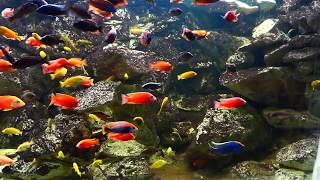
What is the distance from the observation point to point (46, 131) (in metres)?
6.49

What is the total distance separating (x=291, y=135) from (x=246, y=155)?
1.04 m

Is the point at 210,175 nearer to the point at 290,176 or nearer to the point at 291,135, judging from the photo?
the point at 290,176

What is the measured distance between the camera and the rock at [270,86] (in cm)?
730

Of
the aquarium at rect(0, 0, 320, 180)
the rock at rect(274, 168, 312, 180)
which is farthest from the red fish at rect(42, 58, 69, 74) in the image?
the rock at rect(274, 168, 312, 180)

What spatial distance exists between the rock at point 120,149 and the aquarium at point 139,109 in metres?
0.02

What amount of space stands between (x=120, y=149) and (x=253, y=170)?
259 centimetres

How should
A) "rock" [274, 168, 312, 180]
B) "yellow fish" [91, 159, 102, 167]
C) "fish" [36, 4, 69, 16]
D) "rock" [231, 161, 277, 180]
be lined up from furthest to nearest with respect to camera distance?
"rock" [231, 161, 277, 180]
"yellow fish" [91, 159, 102, 167]
"rock" [274, 168, 312, 180]
"fish" [36, 4, 69, 16]

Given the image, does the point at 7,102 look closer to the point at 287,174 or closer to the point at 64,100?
the point at 64,100

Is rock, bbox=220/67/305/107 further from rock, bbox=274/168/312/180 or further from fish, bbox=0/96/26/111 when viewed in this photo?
fish, bbox=0/96/26/111

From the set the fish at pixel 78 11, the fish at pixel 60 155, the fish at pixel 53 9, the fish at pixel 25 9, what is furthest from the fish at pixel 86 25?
the fish at pixel 60 155

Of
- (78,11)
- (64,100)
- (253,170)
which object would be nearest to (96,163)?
(64,100)

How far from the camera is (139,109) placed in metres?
7.14

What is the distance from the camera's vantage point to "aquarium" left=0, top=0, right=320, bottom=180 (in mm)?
5426

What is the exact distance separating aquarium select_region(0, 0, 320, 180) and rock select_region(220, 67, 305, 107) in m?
0.02
